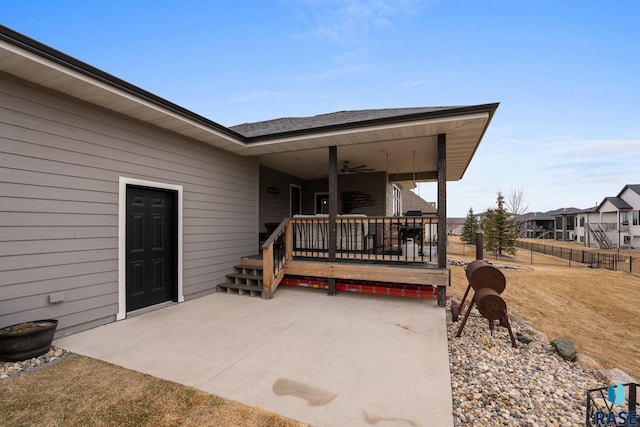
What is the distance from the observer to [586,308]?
21.7 feet

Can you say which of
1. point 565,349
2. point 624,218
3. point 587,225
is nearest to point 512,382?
point 565,349

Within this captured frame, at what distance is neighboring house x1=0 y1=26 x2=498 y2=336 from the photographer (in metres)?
2.89

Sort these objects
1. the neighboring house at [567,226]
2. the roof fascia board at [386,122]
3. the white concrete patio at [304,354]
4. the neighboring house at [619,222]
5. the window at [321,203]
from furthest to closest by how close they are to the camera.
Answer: the neighboring house at [567,226], the neighboring house at [619,222], the window at [321,203], the roof fascia board at [386,122], the white concrete patio at [304,354]

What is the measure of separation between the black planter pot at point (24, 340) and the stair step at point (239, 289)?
271cm

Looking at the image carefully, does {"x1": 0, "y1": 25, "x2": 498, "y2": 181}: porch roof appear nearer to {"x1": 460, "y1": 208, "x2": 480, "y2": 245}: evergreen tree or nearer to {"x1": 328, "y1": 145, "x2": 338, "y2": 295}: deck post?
{"x1": 328, "y1": 145, "x2": 338, "y2": 295}: deck post

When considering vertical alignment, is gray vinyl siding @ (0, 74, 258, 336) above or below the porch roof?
below

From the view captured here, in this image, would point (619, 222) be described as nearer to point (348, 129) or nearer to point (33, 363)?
point (348, 129)

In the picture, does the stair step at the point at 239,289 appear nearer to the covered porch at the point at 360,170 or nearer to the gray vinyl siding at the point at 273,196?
the covered porch at the point at 360,170

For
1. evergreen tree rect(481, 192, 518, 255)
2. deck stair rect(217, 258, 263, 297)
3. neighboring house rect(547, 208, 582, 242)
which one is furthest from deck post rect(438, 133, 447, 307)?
neighboring house rect(547, 208, 582, 242)

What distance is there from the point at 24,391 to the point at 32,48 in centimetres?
305

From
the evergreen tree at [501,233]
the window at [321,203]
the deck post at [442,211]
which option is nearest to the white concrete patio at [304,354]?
the deck post at [442,211]

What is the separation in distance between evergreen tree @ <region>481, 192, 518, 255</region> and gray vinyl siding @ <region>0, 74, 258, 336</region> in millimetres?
18624

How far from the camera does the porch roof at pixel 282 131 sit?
2744mm

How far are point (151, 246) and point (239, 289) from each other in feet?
5.77
